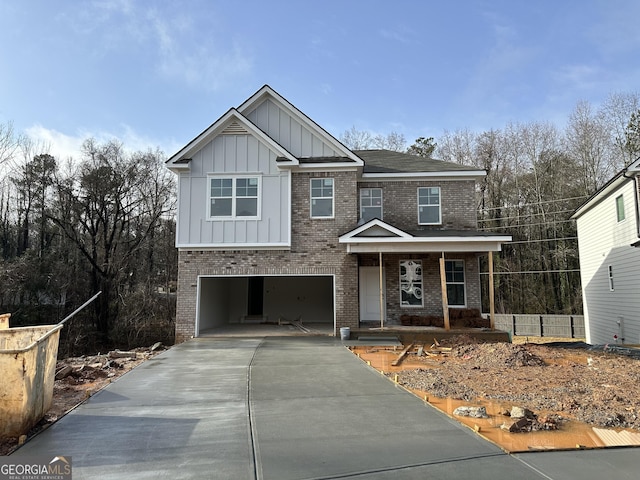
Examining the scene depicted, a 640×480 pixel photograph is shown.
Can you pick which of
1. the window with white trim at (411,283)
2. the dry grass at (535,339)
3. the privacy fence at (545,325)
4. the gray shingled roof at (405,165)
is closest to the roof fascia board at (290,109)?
the gray shingled roof at (405,165)

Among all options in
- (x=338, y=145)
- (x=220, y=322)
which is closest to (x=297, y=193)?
(x=338, y=145)

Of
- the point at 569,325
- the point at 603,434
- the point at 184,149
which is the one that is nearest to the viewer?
the point at 603,434

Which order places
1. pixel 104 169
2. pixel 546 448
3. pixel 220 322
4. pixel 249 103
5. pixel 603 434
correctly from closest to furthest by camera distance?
pixel 546 448 → pixel 603 434 → pixel 249 103 → pixel 220 322 → pixel 104 169

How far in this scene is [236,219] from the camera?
14.5m

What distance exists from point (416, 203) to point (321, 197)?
3872 mm

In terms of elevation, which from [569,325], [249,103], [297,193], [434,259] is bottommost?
[569,325]

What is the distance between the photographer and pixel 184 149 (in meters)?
14.5

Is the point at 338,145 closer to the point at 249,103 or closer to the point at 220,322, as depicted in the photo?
the point at 249,103

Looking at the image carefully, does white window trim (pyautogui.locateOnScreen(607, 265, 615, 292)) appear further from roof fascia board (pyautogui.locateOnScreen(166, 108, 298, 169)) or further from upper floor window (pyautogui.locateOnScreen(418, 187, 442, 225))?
roof fascia board (pyautogui.locateOnScreen(166, 108, 298, 169))

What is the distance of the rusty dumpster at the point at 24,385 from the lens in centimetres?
471

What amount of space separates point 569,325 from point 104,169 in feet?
102

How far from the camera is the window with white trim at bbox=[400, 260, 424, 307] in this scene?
15727mm

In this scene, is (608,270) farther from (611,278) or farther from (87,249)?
(87,249)

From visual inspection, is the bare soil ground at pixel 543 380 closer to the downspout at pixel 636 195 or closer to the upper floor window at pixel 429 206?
the downspout at pixel 636 195
